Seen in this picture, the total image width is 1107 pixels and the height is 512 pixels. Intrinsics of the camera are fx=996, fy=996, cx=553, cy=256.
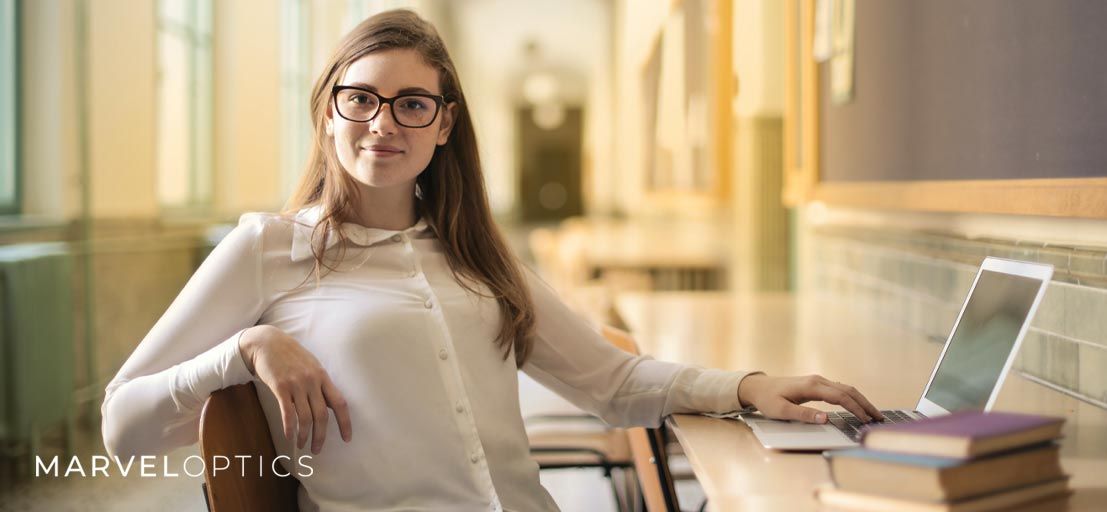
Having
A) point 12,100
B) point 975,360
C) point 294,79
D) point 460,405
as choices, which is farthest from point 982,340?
point 294,79

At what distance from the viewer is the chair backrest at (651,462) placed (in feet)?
5.77

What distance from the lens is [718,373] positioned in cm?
156

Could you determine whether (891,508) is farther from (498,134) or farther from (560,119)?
(560,119)

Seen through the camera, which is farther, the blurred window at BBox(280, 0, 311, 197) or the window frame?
the blurred window at BBox(280, 0, 311, 197)

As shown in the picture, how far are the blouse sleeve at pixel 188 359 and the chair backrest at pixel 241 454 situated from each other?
4 cm

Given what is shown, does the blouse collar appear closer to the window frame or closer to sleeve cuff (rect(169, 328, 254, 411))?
sleeve cuff (rect(169, 328, 254, 411))

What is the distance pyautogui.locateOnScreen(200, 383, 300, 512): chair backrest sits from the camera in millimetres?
1223

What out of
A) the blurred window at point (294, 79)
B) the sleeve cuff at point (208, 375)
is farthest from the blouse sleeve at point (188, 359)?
the blurred window at point (294, 79)

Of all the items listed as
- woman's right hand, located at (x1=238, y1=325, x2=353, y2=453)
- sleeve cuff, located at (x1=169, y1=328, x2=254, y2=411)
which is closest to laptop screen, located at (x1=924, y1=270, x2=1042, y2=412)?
woman's right hand, located at (x1=238, y1=325, x2=353, y2=453)

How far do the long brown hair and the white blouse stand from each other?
0.09ft

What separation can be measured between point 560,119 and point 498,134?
822cm

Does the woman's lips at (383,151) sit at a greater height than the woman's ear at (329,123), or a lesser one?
lesser

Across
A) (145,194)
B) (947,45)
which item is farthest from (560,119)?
(947,45)

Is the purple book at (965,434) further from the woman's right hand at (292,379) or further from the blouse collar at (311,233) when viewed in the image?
the blouse collar at (311,233)
